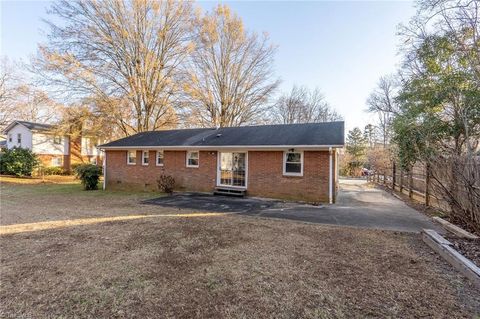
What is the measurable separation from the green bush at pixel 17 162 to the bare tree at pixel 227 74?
646 inches

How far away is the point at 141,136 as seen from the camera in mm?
17859

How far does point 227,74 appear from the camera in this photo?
79.3 ft

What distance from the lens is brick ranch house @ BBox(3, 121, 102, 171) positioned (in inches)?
1045

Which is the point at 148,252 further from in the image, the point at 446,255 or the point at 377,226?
the point at 377,226

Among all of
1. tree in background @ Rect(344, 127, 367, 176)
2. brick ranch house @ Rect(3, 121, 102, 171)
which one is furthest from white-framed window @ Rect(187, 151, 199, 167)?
tree in background @ Rect(344, 127, 367, 176)

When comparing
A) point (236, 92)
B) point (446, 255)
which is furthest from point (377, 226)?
point (236, 92)

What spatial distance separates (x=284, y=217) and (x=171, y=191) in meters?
7.95

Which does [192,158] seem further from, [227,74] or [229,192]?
[227,74]

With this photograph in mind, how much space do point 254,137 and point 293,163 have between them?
9.41 ft

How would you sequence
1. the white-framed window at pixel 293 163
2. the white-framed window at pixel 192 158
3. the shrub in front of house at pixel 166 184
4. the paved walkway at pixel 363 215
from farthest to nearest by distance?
the white-framed window at pixel 192 158
the shrub in front of house at pixel 166 184
the white-framed window at pixel 293 163
the paved walkway at pixel 363 215

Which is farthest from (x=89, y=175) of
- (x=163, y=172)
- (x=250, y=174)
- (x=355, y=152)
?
(x=355, y=152)

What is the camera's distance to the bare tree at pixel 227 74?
22211 mm

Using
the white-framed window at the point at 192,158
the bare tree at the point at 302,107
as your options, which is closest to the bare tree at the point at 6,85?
the white-framed window at the point at 192,158

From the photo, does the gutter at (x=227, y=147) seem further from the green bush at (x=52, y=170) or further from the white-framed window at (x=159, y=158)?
the green bush at (x=52, y=170)
